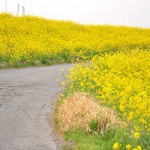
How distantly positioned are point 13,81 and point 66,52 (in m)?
10.9

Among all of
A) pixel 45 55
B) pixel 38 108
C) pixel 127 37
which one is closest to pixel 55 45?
pixel 45 55

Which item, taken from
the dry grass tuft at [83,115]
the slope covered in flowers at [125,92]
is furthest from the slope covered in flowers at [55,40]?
the dry grass tuft at [83,115]

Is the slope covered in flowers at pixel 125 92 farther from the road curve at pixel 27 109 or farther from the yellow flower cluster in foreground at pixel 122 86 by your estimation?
the road curve at pixel 27 109

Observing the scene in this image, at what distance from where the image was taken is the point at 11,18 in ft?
121

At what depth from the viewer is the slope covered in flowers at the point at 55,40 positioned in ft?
80.2

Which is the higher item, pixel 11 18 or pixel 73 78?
pixel 11 18

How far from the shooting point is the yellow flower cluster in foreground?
8.12 metres

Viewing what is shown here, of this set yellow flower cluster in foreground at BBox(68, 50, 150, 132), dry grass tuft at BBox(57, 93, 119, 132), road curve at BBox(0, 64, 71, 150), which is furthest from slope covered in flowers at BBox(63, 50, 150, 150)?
road curve at BBox(0, 64, 71, 150)

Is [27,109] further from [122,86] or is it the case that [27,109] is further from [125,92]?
[125,92]

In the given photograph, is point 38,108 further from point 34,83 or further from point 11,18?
point 11,18

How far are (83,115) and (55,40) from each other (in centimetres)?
2270

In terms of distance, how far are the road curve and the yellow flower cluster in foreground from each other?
40.6 inches

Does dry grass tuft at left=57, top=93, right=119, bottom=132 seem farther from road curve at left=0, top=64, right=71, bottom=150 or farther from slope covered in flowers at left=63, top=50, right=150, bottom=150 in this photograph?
road curve at left=0, top=64, right=71, bottom=150

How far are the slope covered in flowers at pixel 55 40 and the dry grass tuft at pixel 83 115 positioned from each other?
10.1m
